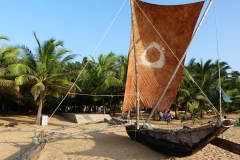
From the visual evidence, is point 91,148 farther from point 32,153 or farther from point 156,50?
point 156,50

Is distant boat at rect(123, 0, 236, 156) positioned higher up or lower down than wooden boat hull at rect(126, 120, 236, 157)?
higher up

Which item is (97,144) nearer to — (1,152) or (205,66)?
(1,152)

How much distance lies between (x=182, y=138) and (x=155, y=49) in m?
4.46

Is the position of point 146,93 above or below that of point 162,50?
below

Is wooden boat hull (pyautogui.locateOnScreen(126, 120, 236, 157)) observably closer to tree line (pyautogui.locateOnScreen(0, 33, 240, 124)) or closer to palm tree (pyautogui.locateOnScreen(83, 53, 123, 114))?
tree line (pyautogui.locateOnScreen(0, 33, 240, 124))

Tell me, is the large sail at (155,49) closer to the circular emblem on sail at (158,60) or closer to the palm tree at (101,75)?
the circular emblem on sail at (158,60)

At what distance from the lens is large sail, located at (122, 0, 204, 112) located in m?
9.94

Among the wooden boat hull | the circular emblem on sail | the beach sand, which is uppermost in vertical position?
the circular emblem on sail

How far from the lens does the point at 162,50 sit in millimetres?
10234

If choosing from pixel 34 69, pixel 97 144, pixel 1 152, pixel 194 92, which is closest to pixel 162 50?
pixel 97 144

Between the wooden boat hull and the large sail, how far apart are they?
67.1 inches

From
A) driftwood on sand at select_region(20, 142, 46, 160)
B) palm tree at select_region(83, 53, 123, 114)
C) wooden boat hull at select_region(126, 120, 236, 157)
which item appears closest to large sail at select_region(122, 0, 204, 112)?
wooden boat hull at select_region(126, 120, 236, 157)

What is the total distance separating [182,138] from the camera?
7254mm

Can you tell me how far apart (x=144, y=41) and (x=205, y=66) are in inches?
615
